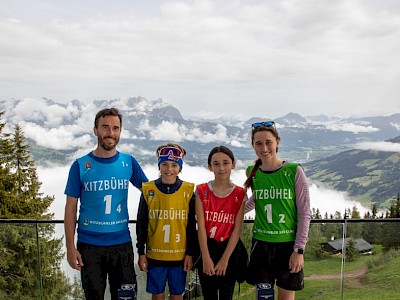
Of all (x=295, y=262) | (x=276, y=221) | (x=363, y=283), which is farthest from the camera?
(x=363, y=283)

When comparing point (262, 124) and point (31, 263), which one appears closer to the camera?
point (262, 124)

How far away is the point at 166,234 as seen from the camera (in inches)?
129

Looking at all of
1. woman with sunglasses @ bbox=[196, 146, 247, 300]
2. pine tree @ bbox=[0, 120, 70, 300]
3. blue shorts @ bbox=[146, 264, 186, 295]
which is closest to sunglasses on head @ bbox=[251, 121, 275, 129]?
woman with sunglasses @ bbox=[196, 146, 247, 300]

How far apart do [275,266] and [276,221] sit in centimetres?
34

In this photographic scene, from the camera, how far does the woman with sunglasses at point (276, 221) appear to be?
3208mm

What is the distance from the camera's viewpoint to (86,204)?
10.9 ft

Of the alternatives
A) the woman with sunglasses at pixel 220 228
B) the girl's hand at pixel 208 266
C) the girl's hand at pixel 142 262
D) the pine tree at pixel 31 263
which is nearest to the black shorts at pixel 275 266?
the woman with sunglasses at pixel 220 228

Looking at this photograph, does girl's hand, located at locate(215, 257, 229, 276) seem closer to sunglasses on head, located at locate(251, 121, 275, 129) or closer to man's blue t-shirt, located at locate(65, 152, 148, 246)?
man's blue t-shirt, located at locate(65, 152, 148, 246)

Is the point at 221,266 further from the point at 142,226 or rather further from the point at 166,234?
the point at 142,226

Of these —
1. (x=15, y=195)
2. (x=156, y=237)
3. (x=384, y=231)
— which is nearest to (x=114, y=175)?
(x=156, y=237)

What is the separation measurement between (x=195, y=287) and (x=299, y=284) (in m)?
0.87

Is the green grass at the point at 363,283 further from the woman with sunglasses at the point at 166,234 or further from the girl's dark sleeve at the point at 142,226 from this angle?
the girl's dark sleeve at the point at 142,226

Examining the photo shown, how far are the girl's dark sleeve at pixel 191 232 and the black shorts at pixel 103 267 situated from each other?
46 centimetres

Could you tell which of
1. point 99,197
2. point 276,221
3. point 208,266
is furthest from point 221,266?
point 99,197
